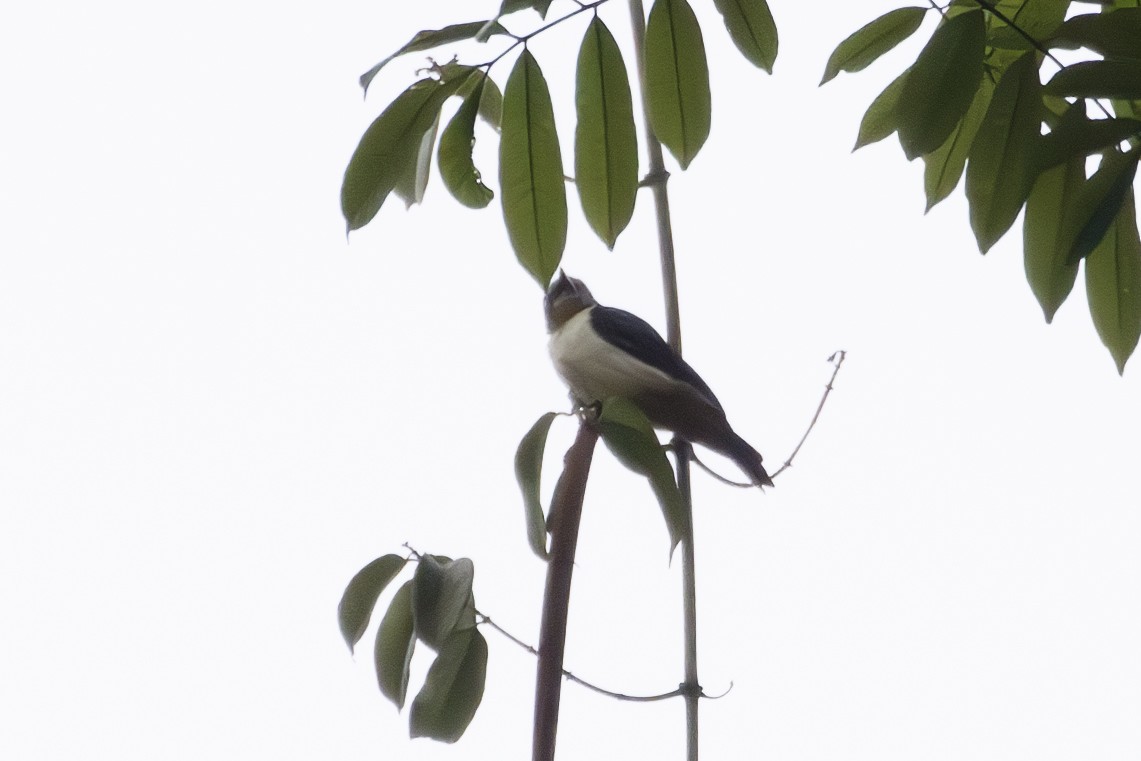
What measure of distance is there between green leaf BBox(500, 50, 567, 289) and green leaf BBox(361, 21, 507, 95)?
0.06m

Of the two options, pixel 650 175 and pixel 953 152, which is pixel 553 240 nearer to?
pixel 650 175

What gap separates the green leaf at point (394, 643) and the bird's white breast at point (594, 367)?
27.2 inches

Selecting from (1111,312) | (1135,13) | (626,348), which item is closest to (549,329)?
(626,348)

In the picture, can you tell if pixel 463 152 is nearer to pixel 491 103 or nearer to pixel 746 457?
pixel 491 103

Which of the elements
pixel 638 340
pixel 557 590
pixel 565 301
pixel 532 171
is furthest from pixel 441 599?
pixel 565 301

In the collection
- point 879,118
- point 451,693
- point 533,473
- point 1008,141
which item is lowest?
point 451,693

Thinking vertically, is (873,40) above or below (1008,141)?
above

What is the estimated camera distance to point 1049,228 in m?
0.96

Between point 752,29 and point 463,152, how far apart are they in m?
0.26

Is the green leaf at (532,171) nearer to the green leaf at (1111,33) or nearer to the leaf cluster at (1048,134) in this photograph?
the leaf cluster at (1048,134)

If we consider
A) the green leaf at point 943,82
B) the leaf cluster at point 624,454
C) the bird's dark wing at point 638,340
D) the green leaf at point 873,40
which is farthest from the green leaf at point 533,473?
the bird's dark wing at point 638,340

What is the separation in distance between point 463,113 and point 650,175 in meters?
0.19

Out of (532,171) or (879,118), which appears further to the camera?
(879,118)

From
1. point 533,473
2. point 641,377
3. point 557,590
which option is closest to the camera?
point 557,590
